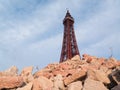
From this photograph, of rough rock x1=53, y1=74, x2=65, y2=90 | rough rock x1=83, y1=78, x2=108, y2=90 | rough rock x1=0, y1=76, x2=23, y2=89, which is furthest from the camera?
rough rock x1=0, y1=76, x2=23, y2=89

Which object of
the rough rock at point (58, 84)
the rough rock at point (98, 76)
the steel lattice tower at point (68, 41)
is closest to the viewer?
the rough rock at point (98, 76)

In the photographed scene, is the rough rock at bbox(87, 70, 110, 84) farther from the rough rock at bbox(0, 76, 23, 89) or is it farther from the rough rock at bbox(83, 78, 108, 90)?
the rough rock at bbox(0, 76, 23, 89)

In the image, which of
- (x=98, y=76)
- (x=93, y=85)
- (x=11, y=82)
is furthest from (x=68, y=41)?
(x=93, y=85)

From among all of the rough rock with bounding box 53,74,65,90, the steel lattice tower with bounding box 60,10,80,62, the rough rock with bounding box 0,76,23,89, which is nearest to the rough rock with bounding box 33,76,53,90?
the rough rock with bounding box 53,74,65,90

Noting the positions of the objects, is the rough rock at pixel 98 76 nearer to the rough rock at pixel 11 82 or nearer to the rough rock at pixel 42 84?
the rough rock at pixel 42 84

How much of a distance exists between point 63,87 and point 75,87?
4.36 ft

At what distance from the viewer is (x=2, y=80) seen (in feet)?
39.1

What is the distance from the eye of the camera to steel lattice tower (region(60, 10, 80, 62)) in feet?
158

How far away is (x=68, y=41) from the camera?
50.3m

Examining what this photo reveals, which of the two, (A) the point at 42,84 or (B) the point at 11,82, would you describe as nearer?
(A) the point at 42,84

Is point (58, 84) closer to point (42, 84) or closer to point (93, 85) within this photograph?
point (42, 84)

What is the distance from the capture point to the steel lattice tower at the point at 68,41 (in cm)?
4811

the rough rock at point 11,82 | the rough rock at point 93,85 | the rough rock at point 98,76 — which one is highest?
the rough rock at point 11,82

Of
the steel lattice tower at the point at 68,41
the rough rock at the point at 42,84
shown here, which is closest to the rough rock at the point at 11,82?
the rough rock at the point at 42,84
